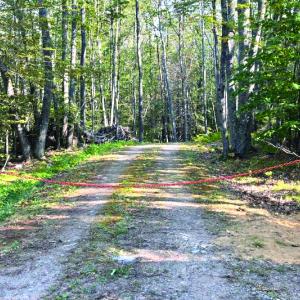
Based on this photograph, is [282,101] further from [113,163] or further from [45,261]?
[45,261]

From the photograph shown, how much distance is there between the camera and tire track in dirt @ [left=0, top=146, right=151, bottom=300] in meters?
5.33

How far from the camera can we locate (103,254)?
6520mm

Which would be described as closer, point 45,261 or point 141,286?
point 141,286

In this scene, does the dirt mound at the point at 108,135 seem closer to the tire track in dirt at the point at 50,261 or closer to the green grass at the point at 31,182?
the green grass at the point at 31,182

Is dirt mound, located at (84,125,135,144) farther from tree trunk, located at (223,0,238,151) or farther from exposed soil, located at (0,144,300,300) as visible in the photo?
exposed soil, located at (0,144,300,300)

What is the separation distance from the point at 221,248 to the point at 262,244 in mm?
786

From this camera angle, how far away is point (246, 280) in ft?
18.0

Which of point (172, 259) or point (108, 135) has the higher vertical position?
point (108, 135)

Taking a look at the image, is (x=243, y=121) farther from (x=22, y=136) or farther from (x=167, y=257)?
(x=167, y=257)

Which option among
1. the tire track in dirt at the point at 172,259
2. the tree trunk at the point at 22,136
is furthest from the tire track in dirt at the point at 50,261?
the tree trunk at the point at 22,136

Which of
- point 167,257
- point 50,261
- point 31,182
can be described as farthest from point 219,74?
point 50,261

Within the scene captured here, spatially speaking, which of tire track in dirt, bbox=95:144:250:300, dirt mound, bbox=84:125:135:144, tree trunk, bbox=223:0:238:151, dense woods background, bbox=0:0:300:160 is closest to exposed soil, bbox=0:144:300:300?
tire track in dirt, bbox=95:144:250:300

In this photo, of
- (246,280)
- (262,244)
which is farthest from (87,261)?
(262,244)

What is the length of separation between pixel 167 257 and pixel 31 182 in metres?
8.25
